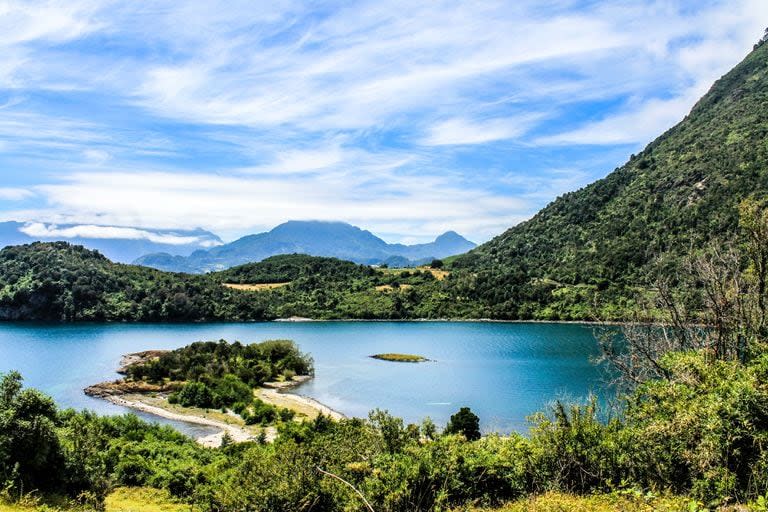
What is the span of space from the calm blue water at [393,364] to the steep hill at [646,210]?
24.7 meters

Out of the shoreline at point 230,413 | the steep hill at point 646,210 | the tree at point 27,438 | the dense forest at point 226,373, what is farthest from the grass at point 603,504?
the steep hill at point 646,210

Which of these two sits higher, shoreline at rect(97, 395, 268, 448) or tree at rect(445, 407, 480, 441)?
tree at rect(445, 407, 480, 441)

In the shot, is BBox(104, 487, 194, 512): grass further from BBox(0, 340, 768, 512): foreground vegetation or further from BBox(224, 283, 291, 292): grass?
BBox(224, 283, 291, 292): grass

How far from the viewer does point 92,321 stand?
127 meters

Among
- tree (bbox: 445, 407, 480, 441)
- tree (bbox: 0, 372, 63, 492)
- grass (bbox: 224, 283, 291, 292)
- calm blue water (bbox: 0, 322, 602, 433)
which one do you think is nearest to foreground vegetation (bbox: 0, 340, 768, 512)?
tree (bbox: 0, 372, 63, 492)

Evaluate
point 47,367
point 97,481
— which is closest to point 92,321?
point 47,367

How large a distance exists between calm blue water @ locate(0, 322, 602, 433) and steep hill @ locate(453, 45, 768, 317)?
24.7m

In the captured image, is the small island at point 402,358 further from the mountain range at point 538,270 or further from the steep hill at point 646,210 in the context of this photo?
the steep hill at point 646,210

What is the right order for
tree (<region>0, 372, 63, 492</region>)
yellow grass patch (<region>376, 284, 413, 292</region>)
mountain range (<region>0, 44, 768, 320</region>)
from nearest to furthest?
tree (<region>0, 372, 63, 492</region>)
mountain range (<region>0, 44, 768, 320</region>)
yellow grass patch (<region>376, 284, 413, 292</region>)

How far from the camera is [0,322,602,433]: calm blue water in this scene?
50.9m

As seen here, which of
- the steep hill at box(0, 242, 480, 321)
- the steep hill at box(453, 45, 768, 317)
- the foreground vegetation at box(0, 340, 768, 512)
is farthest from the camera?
the steep hill at box(0, 242, 480, 321)

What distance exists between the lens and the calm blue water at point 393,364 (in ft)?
167

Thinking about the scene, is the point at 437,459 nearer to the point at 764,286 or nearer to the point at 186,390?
the point at 764,286

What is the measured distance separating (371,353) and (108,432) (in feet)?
183
